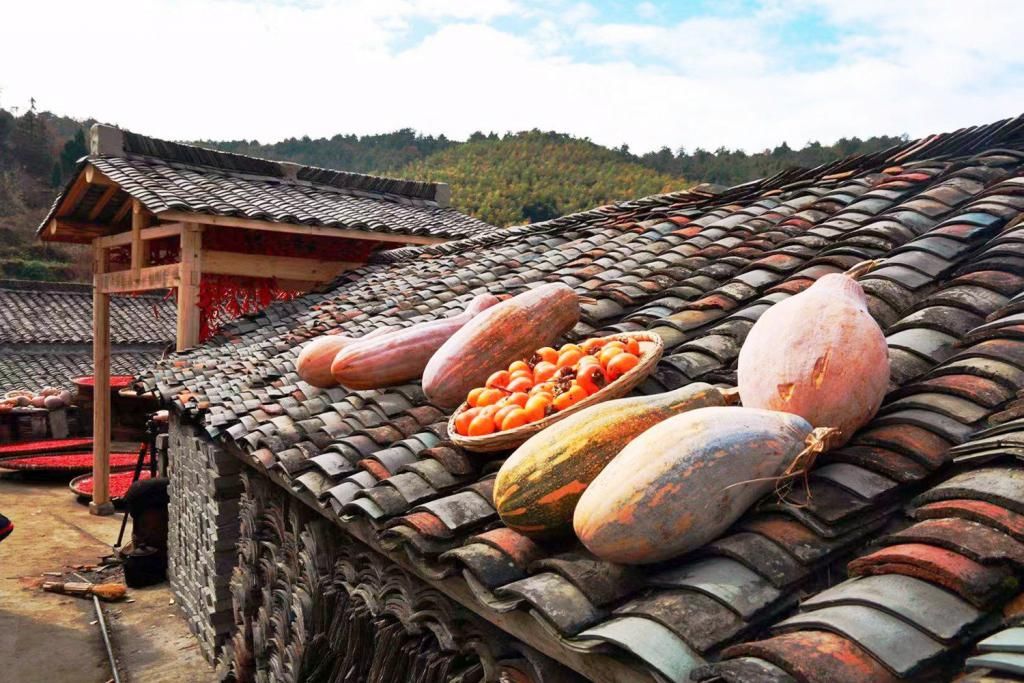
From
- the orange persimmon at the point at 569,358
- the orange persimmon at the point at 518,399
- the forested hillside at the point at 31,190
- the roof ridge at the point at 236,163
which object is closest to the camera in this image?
the orange persimmon at the point at 518,399

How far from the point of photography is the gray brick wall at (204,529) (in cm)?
713

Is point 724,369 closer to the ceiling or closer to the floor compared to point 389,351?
closer to the ceiling

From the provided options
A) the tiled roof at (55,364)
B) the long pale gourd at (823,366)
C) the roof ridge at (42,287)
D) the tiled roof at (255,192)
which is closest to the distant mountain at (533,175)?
the roof ridge at (42,287)

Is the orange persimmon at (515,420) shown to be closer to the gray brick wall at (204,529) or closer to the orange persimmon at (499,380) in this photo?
the orange persimmon at (499,380)

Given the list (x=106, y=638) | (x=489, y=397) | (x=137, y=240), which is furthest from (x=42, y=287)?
(x=489, y=397)

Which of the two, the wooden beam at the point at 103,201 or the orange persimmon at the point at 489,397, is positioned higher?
the wooden beam at the point at 103,201

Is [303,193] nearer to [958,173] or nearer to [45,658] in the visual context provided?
[45,658]

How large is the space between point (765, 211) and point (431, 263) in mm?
4835

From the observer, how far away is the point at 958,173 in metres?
4.60

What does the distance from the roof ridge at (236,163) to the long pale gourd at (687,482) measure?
34.1 ft

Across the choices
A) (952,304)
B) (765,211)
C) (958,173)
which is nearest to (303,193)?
(765,211)

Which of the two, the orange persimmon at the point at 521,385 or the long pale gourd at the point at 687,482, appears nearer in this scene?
the long pale gourd at the point at 687,482

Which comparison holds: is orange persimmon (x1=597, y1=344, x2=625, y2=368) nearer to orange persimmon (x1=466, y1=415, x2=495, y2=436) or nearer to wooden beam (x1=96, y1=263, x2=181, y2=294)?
orange persimmon (x1=466, y1=415, x2=495, y2=436)

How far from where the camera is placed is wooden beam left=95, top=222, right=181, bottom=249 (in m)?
9.70
